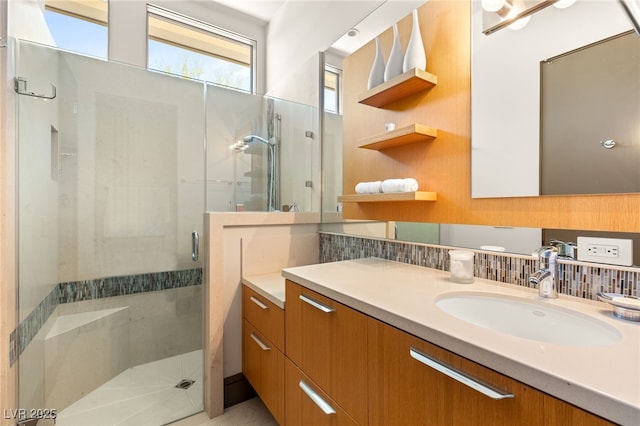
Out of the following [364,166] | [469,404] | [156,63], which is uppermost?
[156,63]

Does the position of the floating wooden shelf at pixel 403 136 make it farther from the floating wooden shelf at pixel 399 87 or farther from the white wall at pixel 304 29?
the white wall at pixel 304 29

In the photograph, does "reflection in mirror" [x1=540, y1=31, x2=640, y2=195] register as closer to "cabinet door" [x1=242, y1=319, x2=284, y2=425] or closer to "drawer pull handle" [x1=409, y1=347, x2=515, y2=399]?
"drawer pull handle" [x1=409, y1=347, x2=515, y2=399]

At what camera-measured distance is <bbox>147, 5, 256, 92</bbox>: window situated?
2.69 meters

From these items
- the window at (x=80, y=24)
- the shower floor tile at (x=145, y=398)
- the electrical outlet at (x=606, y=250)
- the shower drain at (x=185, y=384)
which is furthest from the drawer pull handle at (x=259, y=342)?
the window at (x=80, y=24)

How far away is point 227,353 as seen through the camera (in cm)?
174

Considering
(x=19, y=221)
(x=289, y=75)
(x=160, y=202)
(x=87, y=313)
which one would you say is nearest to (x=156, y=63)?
(x=289, y=75)

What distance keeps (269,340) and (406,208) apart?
943 mm

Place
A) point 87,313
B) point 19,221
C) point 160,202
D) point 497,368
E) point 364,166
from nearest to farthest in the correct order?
1. point 497,368
2. point 19,221
3. point 364,166
4. point 87,313
5. point 160,202

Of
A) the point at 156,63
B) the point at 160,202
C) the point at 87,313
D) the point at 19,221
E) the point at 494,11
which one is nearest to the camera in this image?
the point at 494,11

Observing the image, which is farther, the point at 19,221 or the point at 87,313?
the point at 87,313

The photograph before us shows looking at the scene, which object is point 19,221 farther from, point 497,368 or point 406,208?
point 497,368

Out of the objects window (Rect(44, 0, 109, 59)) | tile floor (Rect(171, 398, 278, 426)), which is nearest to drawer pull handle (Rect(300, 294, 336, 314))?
tile floor (Rect(171, 398, 278, 426))

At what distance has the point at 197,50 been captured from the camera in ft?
9.64

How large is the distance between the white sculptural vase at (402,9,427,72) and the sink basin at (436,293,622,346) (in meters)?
1.00
